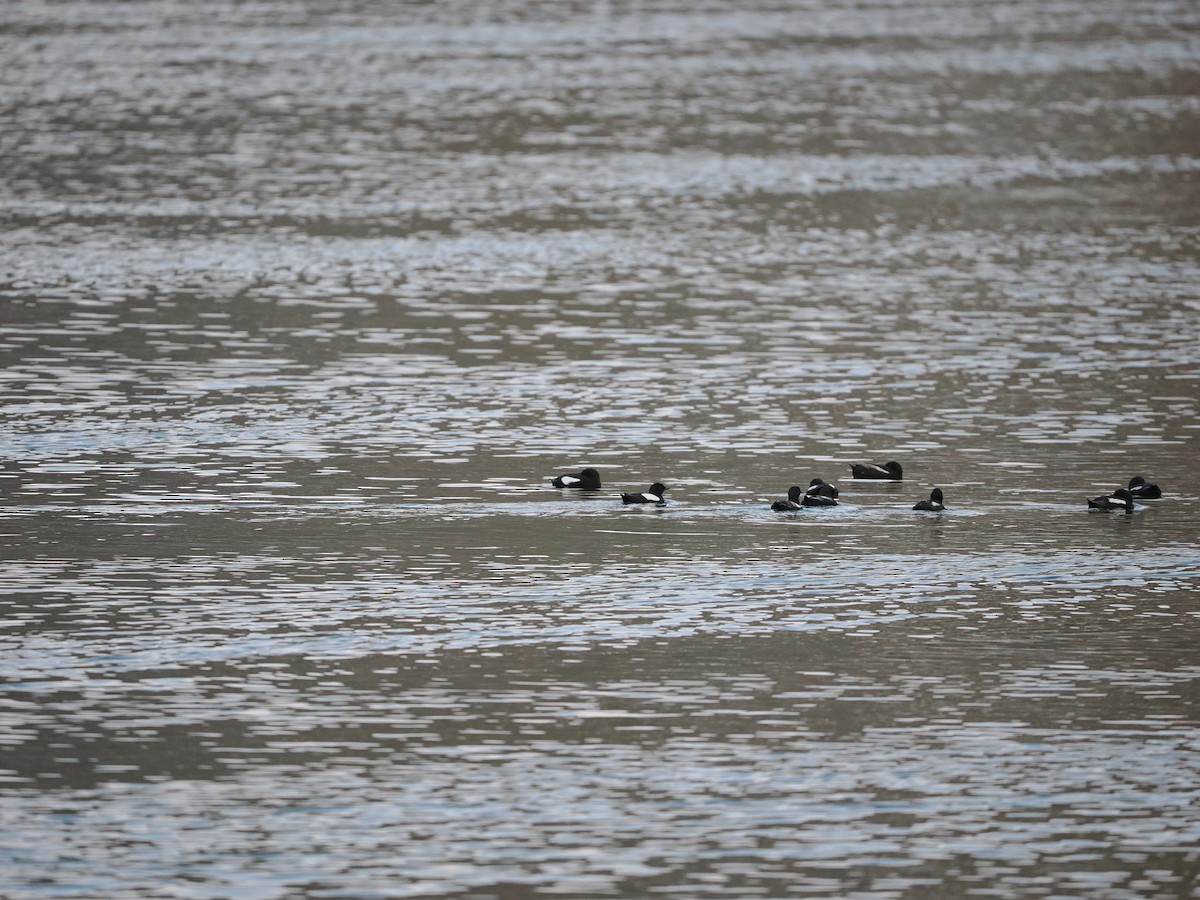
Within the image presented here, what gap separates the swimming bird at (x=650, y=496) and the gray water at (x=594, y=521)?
0.23 metres

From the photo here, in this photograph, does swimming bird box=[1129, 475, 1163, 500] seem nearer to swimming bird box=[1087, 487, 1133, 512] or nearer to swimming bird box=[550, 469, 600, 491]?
swimming bird box=[1087, 487, 1133, 512]

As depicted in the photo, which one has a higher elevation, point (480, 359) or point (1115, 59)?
point (1115, 59)

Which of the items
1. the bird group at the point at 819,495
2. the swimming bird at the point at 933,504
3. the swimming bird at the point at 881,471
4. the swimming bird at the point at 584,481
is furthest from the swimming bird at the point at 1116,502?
the swimming bird at the point at 584,481

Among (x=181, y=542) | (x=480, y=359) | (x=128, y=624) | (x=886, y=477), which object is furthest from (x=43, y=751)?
(x=480, y=359)

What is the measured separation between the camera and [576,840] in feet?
46.2

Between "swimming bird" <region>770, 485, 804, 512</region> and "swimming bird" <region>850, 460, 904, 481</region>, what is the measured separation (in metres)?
1.19

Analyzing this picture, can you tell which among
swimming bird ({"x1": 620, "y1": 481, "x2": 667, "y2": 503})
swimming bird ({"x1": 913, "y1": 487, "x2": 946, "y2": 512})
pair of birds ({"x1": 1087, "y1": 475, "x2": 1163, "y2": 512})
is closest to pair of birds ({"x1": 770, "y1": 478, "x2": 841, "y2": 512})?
swimming bird ({"x1": 913, "y1": 487, "x2": 946, "y2": 512})

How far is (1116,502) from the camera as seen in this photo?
22000 millimetres

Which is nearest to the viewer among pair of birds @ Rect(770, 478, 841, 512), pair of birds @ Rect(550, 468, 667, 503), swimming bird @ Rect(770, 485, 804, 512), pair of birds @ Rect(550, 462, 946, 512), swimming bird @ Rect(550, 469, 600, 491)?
swimming bird @ Rect(770, 485, 804, 512)

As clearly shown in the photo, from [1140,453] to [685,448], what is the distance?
4549 millimetres

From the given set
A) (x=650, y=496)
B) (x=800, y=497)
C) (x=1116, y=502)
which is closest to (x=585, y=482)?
(x=650, y=496)

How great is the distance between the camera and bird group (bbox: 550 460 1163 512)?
22.0 metres

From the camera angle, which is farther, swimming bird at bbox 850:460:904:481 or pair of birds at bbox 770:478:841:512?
swimming bird at bbox 850:460:904:481

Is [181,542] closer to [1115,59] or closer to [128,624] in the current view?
[128,624]
